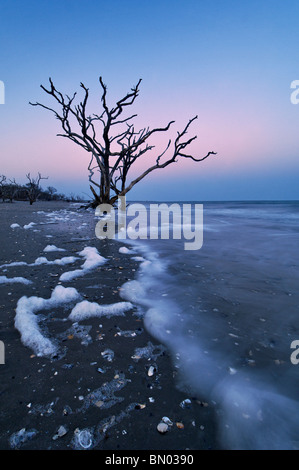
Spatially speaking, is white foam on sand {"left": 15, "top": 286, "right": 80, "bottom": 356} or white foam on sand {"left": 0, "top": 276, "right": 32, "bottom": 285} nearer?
white foam on sand {"left": 15, "top": 286, "right": 80, "bottom": 356}

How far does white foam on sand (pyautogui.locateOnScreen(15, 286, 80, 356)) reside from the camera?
1331 millimetres

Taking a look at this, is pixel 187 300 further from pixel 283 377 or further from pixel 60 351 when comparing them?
pixel 60 351

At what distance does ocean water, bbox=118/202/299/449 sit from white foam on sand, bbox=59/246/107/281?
65 cm

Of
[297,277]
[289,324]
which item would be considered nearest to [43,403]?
[289,324]

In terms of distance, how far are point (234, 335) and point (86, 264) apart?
6.70 feet

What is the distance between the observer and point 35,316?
164 centimetres

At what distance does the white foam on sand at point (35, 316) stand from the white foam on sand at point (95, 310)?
241 millimetres

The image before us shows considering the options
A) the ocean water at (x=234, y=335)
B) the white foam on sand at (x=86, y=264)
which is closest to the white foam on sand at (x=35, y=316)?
the white foam on sand at (x=86, y=264)

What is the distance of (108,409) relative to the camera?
0.95 m

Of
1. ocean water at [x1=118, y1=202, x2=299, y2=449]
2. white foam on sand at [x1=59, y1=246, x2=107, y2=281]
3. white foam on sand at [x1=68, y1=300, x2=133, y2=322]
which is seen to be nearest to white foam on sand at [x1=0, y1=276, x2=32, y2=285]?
white foam on sand at [x1=59, y1=246, x2=107, y2=281]

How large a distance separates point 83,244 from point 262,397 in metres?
3.71

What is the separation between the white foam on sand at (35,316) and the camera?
133cm

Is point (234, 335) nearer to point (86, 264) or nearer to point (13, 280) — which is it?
point (86, 264)

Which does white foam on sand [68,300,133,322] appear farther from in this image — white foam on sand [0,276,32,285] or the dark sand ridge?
white foam on sand [0,276,32,285]
